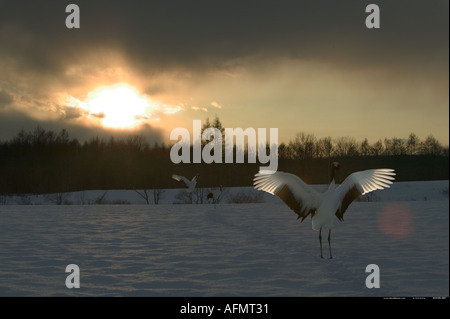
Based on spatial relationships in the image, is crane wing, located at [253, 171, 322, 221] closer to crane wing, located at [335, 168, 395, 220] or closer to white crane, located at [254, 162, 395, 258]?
white crane, located at [254, 162, 395, 258]

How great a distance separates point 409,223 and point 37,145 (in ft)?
224

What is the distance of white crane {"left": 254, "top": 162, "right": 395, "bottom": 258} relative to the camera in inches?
333

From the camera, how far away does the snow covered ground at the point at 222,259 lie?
22.0 feet

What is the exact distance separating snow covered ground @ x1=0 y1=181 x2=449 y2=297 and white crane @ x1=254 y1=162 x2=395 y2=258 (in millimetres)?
946

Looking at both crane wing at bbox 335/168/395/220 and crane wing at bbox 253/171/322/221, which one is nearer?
crane wing at bbox 335/168/395/220

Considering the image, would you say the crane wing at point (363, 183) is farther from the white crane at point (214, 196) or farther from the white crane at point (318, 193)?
the white crane at point (214, 196)

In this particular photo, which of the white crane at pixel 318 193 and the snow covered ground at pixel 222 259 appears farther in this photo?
the white crane at pixel 318 193

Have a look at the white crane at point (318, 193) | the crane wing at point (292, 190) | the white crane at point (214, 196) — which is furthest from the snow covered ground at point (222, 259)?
the white crane at point (214, 196)

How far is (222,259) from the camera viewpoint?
918cm

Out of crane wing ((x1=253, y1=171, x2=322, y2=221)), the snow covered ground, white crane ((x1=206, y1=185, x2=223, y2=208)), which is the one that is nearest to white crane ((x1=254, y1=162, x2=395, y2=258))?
crane wing ((x1=253, y1=171, x2=322, y2=221))

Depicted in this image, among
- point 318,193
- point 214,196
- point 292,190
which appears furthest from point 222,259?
point 214,196

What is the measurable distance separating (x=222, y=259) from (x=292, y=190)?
194 cm

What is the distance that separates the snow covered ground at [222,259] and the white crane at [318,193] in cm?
95

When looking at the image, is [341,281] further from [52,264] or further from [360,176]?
[52,264]
